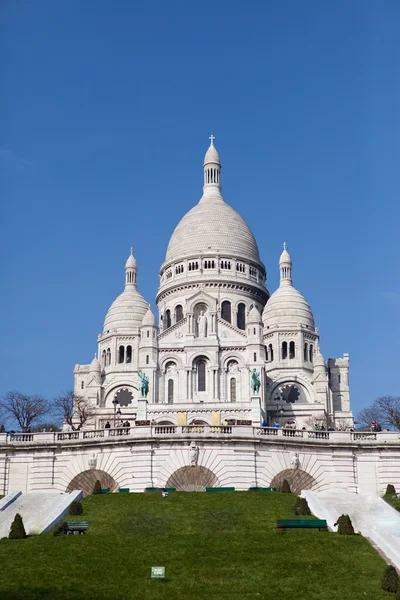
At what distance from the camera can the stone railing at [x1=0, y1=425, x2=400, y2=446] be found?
4638cm

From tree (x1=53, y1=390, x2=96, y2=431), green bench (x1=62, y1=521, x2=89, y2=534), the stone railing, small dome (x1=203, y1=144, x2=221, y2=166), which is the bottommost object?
green bench (x1=62, y1=521, x2=89, y2=534)

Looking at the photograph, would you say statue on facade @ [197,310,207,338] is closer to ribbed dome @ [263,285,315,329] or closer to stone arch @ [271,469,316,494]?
ribbed dome @ [263,285,315,329]

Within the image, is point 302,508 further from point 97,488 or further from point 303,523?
point 97,488

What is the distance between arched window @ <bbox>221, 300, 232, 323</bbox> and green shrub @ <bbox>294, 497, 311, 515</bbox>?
8242cm

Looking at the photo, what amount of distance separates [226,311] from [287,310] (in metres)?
7.60

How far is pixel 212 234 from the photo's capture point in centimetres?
12925

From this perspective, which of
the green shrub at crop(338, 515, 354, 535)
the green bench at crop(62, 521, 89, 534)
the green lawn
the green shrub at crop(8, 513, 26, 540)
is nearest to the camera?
the green lawn

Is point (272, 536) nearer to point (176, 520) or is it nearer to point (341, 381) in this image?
point (176, 520)

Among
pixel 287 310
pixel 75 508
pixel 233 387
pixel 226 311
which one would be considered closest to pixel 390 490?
pixel 75 508

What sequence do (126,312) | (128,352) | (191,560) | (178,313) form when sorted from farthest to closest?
1. (178,313)
2. (126,312)
3. (128,352)
4. (191,560)

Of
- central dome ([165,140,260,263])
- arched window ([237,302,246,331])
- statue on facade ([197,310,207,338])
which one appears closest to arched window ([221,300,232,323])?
arched window ([237,302,246,331])

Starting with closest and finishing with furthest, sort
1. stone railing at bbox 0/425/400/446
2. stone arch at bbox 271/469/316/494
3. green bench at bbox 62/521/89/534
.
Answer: green bench at bbox 62/521/89/534, stone railing at bbox 0/425/400/446, stone arch at bbox 271/469/316/494

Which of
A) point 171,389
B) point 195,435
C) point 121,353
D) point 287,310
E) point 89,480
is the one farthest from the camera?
point 121,353

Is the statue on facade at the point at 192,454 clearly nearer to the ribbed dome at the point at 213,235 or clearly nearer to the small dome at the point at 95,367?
the small dome at the point at 95,367
